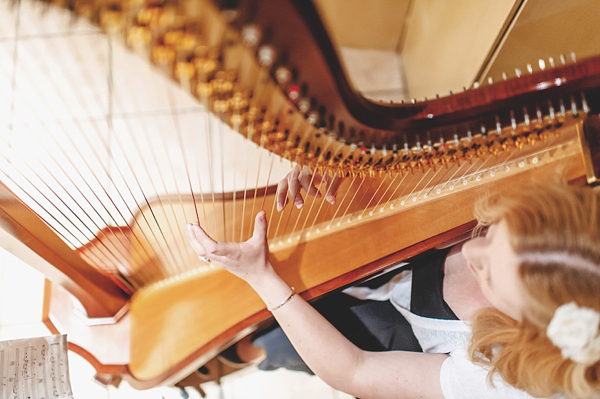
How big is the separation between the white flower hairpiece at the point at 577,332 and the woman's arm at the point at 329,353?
36cm

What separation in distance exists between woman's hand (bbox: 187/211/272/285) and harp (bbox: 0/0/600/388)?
0.24 ft

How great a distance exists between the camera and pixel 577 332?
0.72 m

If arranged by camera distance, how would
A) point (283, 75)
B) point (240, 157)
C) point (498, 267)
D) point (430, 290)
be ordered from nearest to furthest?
point (283, 75) → point (498, 267) → point (430, 290) → point (240, 157)

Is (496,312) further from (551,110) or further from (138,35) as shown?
(138,35)

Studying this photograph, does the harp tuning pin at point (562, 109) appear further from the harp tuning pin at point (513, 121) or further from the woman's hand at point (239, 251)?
the woman's hand at point (239, 251)

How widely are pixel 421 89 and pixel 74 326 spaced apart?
1675 millimetres

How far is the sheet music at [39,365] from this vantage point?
3.85 ft

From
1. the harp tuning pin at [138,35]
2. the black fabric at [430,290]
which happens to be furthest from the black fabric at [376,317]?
the harp tuning pin at [138,35]

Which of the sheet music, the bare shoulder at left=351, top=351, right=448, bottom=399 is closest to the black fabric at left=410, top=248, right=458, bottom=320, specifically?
the bare shoulder at left=351, top=351, right=448, bottom=399

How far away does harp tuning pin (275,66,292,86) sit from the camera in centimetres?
52

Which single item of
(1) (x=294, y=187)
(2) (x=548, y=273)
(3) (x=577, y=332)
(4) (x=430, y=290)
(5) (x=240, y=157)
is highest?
(5) (x=240, y=157)

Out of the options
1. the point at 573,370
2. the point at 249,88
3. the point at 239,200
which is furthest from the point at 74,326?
the point at 573,370

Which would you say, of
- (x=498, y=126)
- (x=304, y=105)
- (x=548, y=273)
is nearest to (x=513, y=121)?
(x=498, y=126)

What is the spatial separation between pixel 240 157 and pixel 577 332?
1416mm
